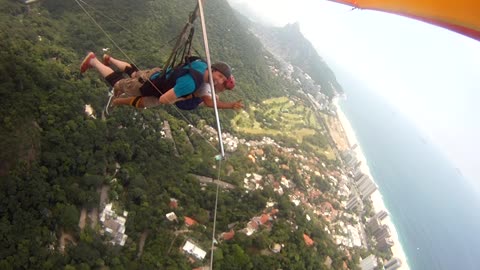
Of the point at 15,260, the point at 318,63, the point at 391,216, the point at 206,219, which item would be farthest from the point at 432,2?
the point at 318,63

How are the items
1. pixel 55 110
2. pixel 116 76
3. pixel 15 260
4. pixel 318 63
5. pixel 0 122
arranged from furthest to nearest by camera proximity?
pixel 318 63 → pixel 55 110 → pixel 0 122 → pixel 15 260 → pixel 116 76

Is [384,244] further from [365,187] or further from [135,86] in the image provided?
[135,86]

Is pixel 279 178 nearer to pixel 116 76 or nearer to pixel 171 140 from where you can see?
pixel 171 140

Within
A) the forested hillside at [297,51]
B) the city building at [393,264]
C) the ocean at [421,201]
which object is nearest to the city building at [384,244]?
the city building at [393,264]

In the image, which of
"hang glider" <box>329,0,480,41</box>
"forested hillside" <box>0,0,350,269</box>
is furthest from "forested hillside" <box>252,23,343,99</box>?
"hang glider" <box>329,0,480,41</box>

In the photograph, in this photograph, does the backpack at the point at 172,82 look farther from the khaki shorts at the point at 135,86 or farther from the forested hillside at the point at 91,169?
the forested hillside at the point at 91,169

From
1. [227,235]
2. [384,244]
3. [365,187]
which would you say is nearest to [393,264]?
[384,244]
